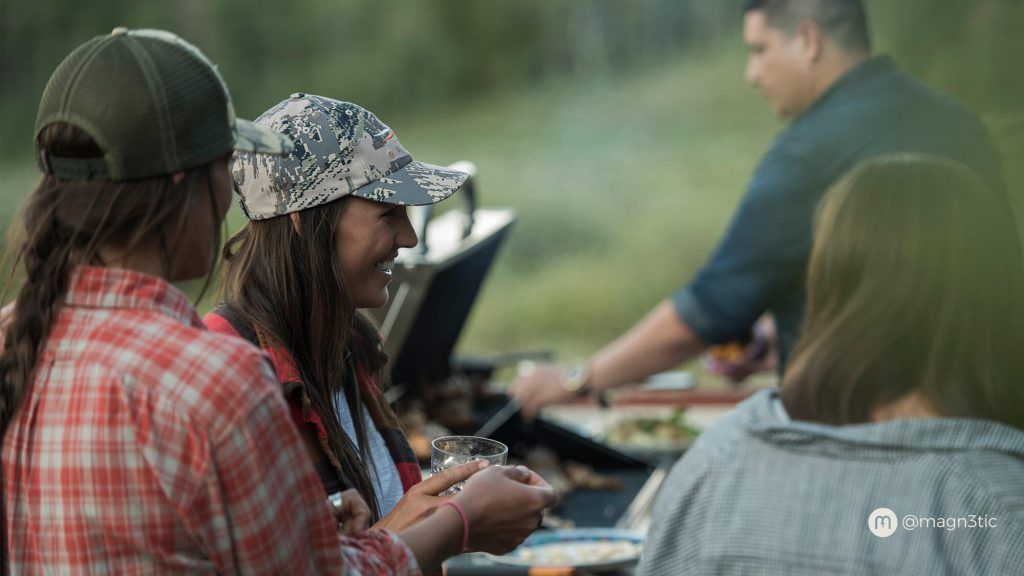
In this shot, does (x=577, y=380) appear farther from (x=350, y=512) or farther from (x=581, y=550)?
(x=350, y=512)

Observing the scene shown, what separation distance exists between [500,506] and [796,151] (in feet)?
6.73

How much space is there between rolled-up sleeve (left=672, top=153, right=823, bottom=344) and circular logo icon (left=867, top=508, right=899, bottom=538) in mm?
1672

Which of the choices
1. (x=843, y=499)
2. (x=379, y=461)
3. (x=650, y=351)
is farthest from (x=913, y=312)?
(x=650, y=351)

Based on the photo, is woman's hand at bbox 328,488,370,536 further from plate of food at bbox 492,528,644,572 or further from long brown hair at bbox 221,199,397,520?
plate of food at bbox 492,528,644,572

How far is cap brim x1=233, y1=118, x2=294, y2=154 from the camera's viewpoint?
1.24 metres

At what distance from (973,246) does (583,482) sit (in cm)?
192

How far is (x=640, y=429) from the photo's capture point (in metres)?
3.77

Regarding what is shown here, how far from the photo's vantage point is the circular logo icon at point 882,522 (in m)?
1.55

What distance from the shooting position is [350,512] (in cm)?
133

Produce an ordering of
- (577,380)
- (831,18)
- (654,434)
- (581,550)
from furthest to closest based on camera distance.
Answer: (654,434) → (577,380) → (831,18) → (581,550)

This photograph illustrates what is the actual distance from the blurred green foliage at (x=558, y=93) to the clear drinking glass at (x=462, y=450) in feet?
22.7

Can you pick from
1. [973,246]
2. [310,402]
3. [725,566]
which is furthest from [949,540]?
[310,402]

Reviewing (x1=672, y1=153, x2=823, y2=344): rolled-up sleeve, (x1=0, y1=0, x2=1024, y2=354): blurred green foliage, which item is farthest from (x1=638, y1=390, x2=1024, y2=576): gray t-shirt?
(x1=0, y1=0, x2=1024, y2=354): blurred green foliage

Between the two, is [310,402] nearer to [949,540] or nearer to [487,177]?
[949,540]
